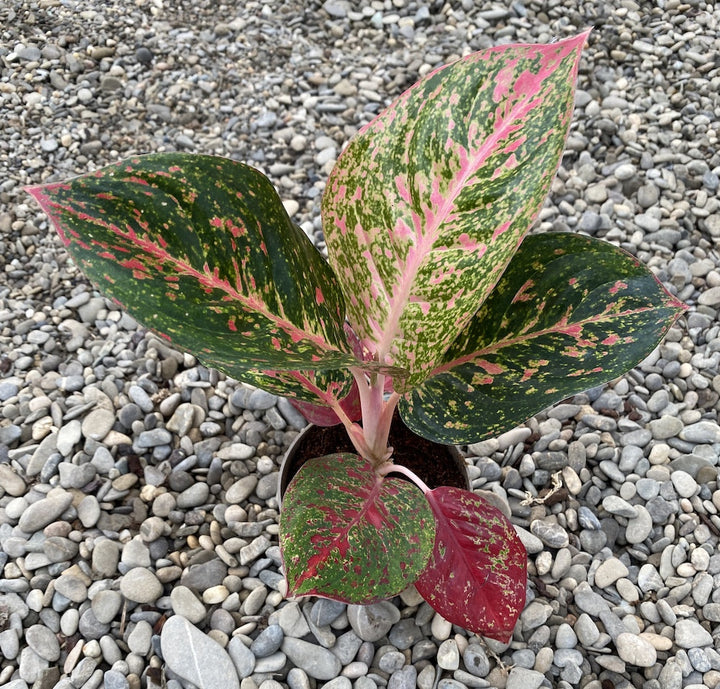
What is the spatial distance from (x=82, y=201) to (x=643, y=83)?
1.78 metres

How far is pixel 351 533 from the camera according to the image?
0.86m

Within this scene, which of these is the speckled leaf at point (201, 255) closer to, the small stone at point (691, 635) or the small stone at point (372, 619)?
the small stone at point (372, 619)

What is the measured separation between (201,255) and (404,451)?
0.56 metres

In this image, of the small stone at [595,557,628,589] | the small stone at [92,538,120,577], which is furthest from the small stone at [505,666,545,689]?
the small stone at [92,538,120,577]

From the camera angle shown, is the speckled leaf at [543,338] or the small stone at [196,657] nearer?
the speckled leaf at [543,338]

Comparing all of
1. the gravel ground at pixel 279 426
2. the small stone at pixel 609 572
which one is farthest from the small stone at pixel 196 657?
the small stone at pixel 609 572

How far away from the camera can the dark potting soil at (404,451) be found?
1163 mm

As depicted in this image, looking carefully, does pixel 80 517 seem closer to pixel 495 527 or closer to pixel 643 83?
pixel 495 527

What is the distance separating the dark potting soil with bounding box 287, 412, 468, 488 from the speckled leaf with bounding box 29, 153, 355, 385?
39cm

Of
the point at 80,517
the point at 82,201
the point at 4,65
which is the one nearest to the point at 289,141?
the point at 4,65

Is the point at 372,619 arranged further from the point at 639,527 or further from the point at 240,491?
the point at 639,527

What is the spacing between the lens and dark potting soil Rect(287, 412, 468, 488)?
1.16 metres

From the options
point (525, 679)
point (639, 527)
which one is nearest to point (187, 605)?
point (525, 679)

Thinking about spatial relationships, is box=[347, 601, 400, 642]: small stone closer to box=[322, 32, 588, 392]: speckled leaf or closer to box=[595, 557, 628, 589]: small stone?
box=[595, 557, 628, 589]: small stone
